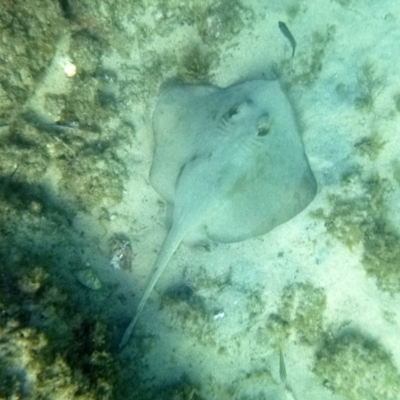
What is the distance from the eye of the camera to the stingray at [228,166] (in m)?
4.84

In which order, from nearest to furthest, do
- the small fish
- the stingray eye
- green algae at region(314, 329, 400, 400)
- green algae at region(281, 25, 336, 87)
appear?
the stingray eye
green algae at region(314, 329, 400, 400)
the small fish
green algae at region(281, 25, 336, 87)

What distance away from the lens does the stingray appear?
15.9 feet

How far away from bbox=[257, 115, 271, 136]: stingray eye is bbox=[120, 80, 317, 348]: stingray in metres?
0.01

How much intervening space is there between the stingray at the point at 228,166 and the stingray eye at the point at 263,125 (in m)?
0.01

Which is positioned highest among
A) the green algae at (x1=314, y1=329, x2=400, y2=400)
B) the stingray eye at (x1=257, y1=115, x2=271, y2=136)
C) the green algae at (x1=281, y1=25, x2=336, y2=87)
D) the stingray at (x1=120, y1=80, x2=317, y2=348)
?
the green algae at (x1=281, y1=25, x2=336, y2=87)

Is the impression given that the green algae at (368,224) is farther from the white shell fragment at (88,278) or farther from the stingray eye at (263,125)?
the white shell fragment at (88,278)

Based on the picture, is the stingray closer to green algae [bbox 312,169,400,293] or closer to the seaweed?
green algae [bbox 312,169,400,293]

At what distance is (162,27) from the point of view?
5.90 meters

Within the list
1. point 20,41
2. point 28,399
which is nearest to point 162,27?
point 20,41

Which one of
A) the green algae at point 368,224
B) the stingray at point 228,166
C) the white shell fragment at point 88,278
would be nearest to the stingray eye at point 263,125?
the stingray at point 228,166

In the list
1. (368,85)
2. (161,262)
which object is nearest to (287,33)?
(368,85)

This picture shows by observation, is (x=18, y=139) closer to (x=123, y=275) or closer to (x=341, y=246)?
(x=123, y=275)

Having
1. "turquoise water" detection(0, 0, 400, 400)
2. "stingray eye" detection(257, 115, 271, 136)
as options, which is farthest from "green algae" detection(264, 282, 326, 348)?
"stingray eye" detection(257, 115, 271, 136)

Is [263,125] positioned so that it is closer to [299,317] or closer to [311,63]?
[311,63]
